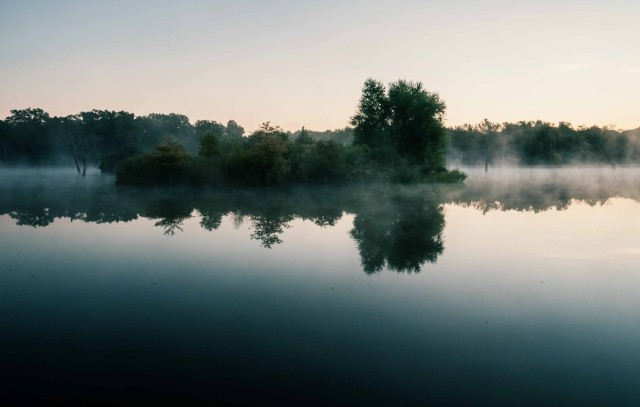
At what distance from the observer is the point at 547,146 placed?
105312 millimetres

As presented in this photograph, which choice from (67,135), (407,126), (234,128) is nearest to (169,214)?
(407,126)

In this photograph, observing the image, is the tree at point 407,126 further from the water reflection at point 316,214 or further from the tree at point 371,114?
the water reflection at point 316,214

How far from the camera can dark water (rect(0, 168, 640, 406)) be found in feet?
15.9

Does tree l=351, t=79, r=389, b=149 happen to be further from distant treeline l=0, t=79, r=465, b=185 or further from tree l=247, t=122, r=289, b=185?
tree l=247, t=122, r=289, b=185

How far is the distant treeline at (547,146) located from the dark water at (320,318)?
104663 millimetres

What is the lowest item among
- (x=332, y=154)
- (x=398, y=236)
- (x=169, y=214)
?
(x=398, y=236)

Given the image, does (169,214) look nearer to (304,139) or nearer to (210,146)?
(210,146)

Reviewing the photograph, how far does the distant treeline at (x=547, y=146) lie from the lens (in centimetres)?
10556

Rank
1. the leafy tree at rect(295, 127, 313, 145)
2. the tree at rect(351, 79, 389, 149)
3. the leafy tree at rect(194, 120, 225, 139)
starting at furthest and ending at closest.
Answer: the leafy tree at rect(194, 120, 225, 139)
the tree at rect(351, 79, 389, 149)
the leafy tree at rect(295, 127, 313, 145)

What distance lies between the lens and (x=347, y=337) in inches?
241

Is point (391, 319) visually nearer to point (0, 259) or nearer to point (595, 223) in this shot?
point (0, 259)

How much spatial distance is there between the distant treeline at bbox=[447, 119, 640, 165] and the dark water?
105 meters

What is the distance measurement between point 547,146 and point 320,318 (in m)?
117

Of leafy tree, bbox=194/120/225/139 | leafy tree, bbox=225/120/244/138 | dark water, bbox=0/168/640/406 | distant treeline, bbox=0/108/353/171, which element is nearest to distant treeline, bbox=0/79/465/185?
dark water, bbox=0/168/640/406
